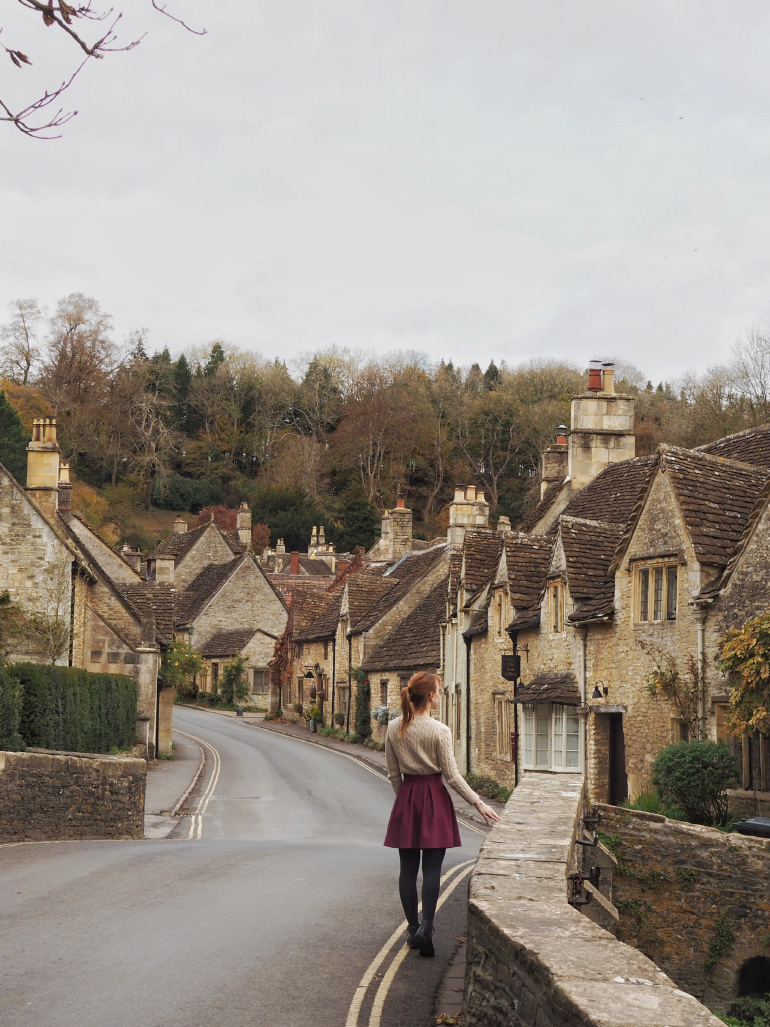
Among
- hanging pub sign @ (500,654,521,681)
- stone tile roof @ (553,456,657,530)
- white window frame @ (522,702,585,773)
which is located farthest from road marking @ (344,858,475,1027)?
stone tile roof @ (553,456,657,530)

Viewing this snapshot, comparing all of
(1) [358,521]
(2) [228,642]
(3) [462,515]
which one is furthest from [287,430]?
(3) [462,515]

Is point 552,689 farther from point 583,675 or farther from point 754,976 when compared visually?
point 754,976

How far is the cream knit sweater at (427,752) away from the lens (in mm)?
8195

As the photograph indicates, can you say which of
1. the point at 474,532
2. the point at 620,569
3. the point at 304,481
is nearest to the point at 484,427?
the point at 304,481

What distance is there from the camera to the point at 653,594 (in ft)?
73.6

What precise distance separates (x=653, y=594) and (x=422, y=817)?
15098 mm

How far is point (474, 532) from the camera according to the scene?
122 feet

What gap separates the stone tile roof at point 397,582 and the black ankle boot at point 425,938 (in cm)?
3936

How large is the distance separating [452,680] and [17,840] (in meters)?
20.9

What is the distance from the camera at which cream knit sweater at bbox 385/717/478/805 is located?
820 cm

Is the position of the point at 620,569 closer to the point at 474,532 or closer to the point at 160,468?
the point at 474,532

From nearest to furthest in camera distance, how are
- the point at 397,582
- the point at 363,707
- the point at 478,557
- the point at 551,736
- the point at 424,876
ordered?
1. the point at 424,876
2. the point at 551,736
3. the point at 478,557
4. the point at 363,707
5. the point at 397,582

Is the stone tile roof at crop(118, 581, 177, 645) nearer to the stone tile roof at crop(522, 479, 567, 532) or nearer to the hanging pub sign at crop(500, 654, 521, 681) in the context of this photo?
the stone tile roof at crop(522, 479, 567, 532)

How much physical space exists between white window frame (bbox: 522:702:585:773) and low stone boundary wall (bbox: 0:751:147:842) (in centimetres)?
977
